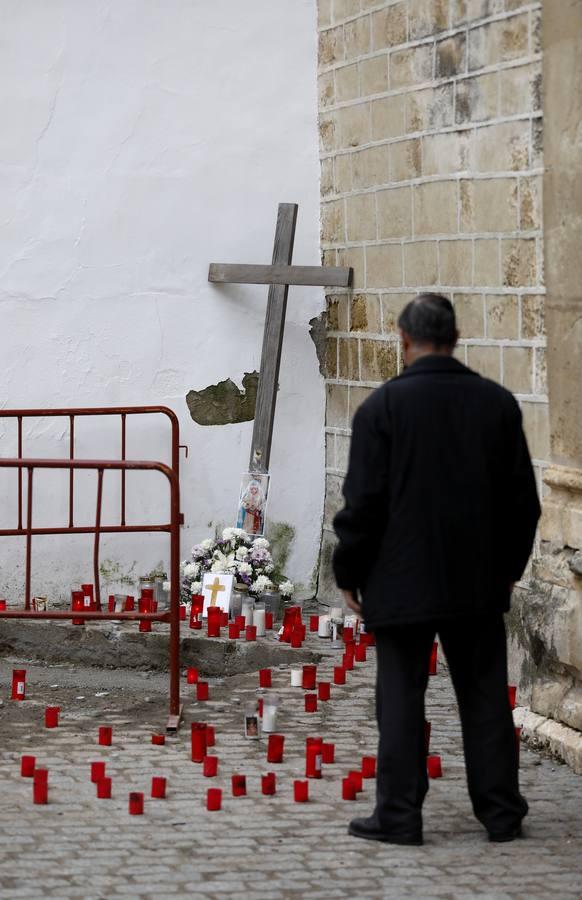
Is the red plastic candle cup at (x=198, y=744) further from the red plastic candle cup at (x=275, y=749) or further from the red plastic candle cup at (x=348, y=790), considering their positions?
the red plastic candle cup at (x=348, y=790)

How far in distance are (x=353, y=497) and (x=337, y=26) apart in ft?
16.9

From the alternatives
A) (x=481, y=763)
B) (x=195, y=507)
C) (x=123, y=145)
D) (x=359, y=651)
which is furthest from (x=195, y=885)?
(x=123, y=145)

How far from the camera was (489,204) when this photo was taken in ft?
24.7

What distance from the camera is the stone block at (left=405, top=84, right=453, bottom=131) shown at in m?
Result: 7.96

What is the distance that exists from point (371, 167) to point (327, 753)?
3.97m

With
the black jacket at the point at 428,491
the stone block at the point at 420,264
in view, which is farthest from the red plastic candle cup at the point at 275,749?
the stone block at the point at 420,264

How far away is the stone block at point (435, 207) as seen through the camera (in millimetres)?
7965

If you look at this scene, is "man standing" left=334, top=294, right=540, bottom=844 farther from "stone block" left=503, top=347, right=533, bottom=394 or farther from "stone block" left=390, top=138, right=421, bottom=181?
"stone block" left=390, top=138, right=421, bottom=181

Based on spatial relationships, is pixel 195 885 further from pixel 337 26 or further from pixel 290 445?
pixel 337 26

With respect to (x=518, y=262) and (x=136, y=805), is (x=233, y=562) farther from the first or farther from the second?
(x=136, y=805)

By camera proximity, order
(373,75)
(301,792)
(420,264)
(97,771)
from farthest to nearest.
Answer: (373,75) → (420,264) → (97,771) → (301,792)

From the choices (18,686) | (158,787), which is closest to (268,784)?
(158,787)

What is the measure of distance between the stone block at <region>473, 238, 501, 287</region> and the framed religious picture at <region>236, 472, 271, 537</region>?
7.13 ft

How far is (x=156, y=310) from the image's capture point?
942 cm
